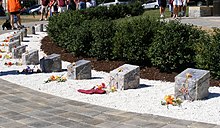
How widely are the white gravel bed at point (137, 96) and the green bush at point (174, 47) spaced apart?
66 centimetres

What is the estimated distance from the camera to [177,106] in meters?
6.86

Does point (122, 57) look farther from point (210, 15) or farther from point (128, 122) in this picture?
point (210, 15)

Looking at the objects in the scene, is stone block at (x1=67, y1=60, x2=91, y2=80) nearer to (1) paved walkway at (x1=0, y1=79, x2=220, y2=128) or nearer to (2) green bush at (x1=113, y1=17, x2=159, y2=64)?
(2) green bush at (x1=113, y1=17, x2=159, y2=64)

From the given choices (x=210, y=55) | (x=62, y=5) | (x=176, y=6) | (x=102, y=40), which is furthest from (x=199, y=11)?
(x=210, y=55)

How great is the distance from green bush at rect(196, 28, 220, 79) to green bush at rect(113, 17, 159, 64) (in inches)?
60.7

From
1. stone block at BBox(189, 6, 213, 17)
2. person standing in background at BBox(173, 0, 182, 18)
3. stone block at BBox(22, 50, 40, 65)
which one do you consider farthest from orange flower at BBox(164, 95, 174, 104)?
stone block at BBox(189, 6, 213, 17)

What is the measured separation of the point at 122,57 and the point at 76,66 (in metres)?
1.71

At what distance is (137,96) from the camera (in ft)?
25.1

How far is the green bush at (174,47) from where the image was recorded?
9148mm

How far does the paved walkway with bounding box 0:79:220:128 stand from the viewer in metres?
5.93

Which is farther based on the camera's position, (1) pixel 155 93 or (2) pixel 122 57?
(2) pixel 122 57

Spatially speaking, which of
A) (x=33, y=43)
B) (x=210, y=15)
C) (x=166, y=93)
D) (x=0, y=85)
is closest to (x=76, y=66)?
(x=0, y=85)

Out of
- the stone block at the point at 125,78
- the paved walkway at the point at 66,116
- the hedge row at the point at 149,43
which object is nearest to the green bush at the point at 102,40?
the hedge row at the point at 149,43

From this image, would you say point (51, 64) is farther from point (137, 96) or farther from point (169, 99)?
point (169, 99)
